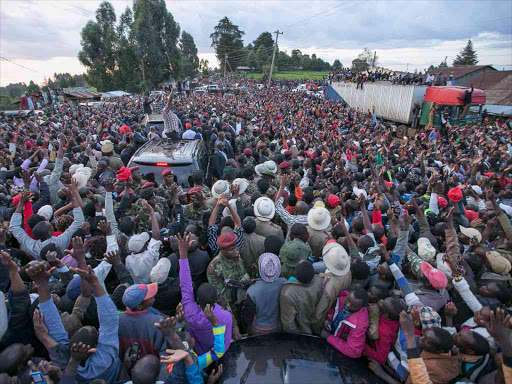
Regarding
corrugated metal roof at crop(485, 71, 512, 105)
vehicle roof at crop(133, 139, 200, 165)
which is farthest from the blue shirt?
corrugated metal roof at crop(485, 71, 512, 105)

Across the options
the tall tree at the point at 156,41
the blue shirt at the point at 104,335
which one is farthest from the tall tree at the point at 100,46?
the blue shirt at the point at 104,335

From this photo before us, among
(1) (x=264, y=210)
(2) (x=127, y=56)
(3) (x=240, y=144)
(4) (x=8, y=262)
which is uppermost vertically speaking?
(2) (x=127, y=56)

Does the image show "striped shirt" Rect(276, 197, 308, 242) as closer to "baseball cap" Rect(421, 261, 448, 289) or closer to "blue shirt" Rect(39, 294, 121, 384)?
"baseball cap" Rect(421, 261, 448, 289)

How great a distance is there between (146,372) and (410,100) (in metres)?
21.0

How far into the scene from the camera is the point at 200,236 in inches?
150

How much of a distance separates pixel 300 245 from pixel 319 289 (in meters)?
0.56

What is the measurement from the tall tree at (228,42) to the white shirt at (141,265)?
3604 inches

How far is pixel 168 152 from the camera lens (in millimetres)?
6094

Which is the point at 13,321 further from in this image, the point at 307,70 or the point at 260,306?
the point at 307,70

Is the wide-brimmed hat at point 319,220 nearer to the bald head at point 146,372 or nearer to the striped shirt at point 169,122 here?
the bald head at point 146,372

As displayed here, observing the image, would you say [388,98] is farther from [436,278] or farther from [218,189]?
[436,278]

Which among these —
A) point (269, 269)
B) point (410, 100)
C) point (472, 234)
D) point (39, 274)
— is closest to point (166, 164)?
point (269, 269)

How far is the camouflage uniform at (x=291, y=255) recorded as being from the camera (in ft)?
10.6

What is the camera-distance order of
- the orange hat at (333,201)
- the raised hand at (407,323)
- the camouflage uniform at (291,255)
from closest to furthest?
the raised hand at (407,323), the camouflage uniform at (291,255), the orange hat at (333,201)
